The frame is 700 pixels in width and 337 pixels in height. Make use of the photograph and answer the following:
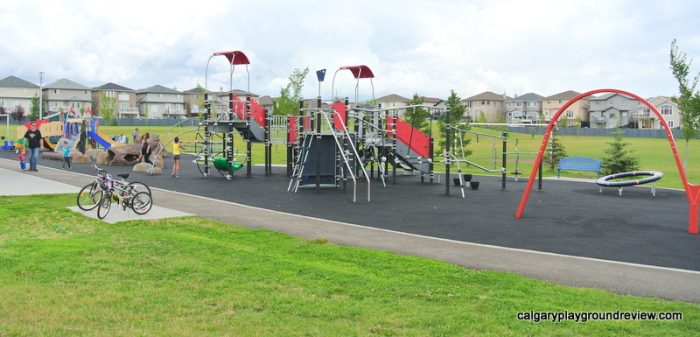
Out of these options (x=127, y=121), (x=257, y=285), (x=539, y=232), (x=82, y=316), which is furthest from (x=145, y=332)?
(x=127, y=121)

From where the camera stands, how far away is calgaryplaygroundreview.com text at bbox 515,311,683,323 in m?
5.87

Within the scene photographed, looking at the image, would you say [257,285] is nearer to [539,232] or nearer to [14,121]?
[539,232]

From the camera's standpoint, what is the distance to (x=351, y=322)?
573 cm

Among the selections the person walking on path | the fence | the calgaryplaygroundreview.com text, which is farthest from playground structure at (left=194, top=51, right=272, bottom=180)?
the fence

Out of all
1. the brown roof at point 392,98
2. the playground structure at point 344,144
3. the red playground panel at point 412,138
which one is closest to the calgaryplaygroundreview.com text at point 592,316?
the playground structure at point 344,144

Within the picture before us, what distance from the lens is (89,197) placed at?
13.1 metres

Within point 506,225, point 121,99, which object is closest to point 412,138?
point 506,225

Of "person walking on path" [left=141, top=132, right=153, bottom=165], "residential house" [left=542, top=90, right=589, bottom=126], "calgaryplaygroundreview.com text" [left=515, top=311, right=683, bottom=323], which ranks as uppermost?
"residential house" [left=542, top=90, right=589, bottom=126]

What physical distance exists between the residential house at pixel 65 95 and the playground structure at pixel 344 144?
99.7 metres

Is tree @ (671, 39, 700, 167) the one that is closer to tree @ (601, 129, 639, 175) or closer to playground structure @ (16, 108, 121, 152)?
tree @ (601, 129, 639, 175)

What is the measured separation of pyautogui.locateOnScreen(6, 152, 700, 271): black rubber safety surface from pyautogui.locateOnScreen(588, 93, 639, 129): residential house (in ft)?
301

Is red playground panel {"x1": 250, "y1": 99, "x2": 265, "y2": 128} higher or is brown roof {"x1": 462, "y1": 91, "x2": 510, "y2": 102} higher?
brown roof {"x1": 462, "y1": 91, "x2": 510, "y2": 102}

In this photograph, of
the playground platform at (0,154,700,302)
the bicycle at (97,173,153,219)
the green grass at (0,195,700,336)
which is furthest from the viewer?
the bicycle at (97,173,153,219)

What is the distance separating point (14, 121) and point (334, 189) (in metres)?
92.1
